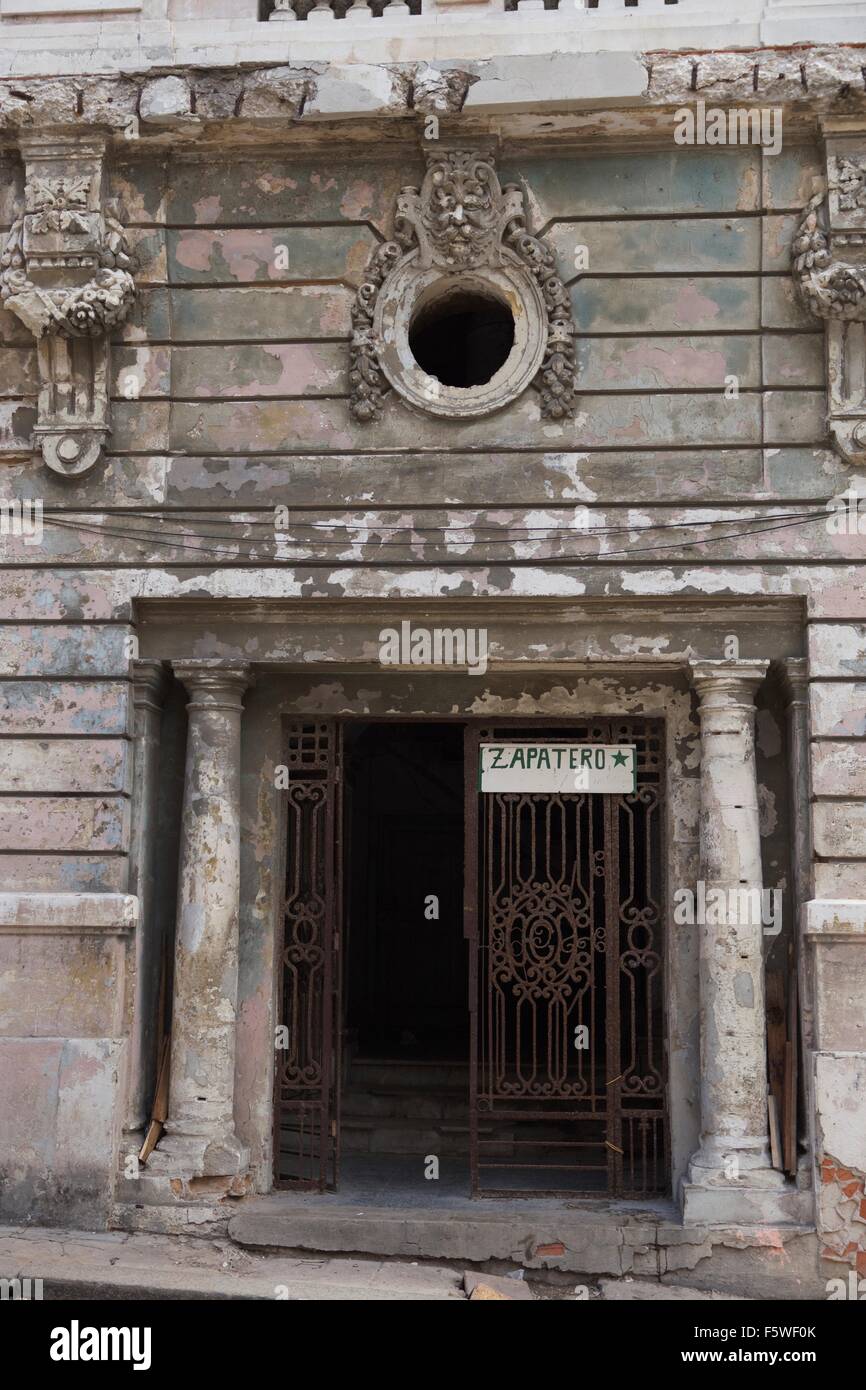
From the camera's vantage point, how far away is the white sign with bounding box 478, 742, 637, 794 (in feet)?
31.4

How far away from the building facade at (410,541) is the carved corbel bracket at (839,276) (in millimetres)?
29

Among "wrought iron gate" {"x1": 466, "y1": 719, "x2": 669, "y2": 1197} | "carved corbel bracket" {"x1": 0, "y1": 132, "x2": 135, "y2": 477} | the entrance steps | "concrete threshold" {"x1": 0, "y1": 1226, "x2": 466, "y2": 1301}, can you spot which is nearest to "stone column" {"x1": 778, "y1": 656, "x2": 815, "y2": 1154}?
"wrought iron gate" {"x1": 466, "y1": 719, "x2": 669, "y2": 1197}

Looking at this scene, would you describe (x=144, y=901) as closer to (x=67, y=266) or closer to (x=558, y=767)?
(x=558, y=767)

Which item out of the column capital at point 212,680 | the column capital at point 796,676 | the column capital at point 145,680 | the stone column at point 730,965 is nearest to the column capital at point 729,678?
the stone column at point 730,965

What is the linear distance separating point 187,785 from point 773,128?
18.6 feet

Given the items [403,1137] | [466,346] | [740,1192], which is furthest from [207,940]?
[466,346]

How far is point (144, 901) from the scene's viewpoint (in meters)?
9.27

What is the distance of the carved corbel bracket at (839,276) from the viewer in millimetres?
→ 8883

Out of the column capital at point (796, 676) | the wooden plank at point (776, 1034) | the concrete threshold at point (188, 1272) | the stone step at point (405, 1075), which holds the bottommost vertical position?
the concrete threshold at point (188, 1272)

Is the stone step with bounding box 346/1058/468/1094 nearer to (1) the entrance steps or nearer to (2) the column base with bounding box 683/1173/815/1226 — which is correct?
(1) the entrance steps

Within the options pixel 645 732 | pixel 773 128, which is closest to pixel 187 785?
pixel 645 732

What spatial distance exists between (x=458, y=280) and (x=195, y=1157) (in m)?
5.88

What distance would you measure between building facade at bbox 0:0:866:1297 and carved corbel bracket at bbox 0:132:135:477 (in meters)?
0.03

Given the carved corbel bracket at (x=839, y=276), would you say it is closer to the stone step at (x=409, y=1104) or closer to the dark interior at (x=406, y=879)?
the stone step at (x=409, y=1104)
